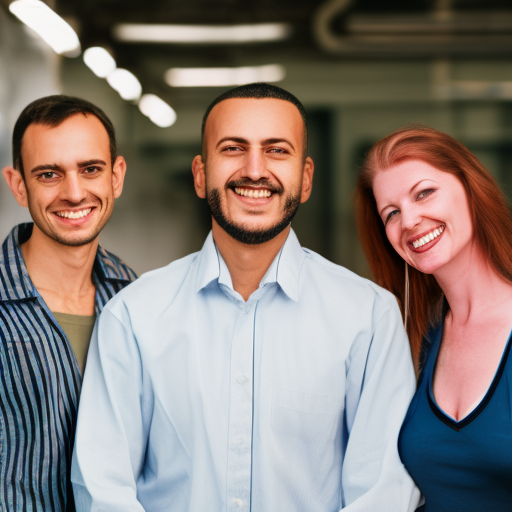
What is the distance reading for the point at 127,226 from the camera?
349 cm

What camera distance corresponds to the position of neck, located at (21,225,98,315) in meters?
1.73

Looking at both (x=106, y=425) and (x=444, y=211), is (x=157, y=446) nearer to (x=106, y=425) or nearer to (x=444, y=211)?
(x=106, y=425)

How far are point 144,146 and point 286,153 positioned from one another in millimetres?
2037

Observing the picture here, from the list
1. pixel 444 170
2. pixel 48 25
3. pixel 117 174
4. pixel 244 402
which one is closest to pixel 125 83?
pixel 48 25

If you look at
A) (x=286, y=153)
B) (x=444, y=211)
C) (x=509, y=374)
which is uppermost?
(x=286, y=153)

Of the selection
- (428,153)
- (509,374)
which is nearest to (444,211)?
(428,153)

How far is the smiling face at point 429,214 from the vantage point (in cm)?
162

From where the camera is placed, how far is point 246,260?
5.52 ft

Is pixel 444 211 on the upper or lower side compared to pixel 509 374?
upper

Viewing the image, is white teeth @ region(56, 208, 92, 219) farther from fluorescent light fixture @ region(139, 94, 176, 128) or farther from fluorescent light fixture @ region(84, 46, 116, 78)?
fluorescent light fixture @ region(84, 46, 116, 78)

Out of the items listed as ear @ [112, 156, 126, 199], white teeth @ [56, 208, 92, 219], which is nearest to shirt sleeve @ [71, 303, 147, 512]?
white teeth @ [56, 208, 92, 219]

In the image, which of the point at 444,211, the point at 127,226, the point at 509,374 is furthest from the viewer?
the point at 127,226

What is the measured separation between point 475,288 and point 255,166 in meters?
0.64

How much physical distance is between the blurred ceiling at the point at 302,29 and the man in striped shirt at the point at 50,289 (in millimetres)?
1947
